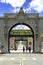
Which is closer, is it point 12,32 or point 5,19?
point 5,19

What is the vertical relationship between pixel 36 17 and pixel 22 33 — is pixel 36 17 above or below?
above

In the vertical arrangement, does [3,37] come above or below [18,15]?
below

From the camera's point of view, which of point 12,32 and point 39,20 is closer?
point 39,20

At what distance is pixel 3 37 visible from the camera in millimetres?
60625

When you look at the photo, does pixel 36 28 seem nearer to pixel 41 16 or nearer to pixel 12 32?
pixel 41 16

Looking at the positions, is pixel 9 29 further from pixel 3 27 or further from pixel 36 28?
pixel 36 28

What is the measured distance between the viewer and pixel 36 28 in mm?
60500

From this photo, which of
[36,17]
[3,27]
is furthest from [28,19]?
[3,27]

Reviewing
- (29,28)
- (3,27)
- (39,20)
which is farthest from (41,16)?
(3,27)

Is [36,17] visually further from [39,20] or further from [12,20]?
[12,20]

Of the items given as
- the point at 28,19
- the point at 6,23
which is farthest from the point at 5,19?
the point at 28,19

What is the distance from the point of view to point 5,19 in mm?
60562

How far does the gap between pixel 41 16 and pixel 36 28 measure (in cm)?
311

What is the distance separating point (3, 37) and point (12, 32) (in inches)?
223
